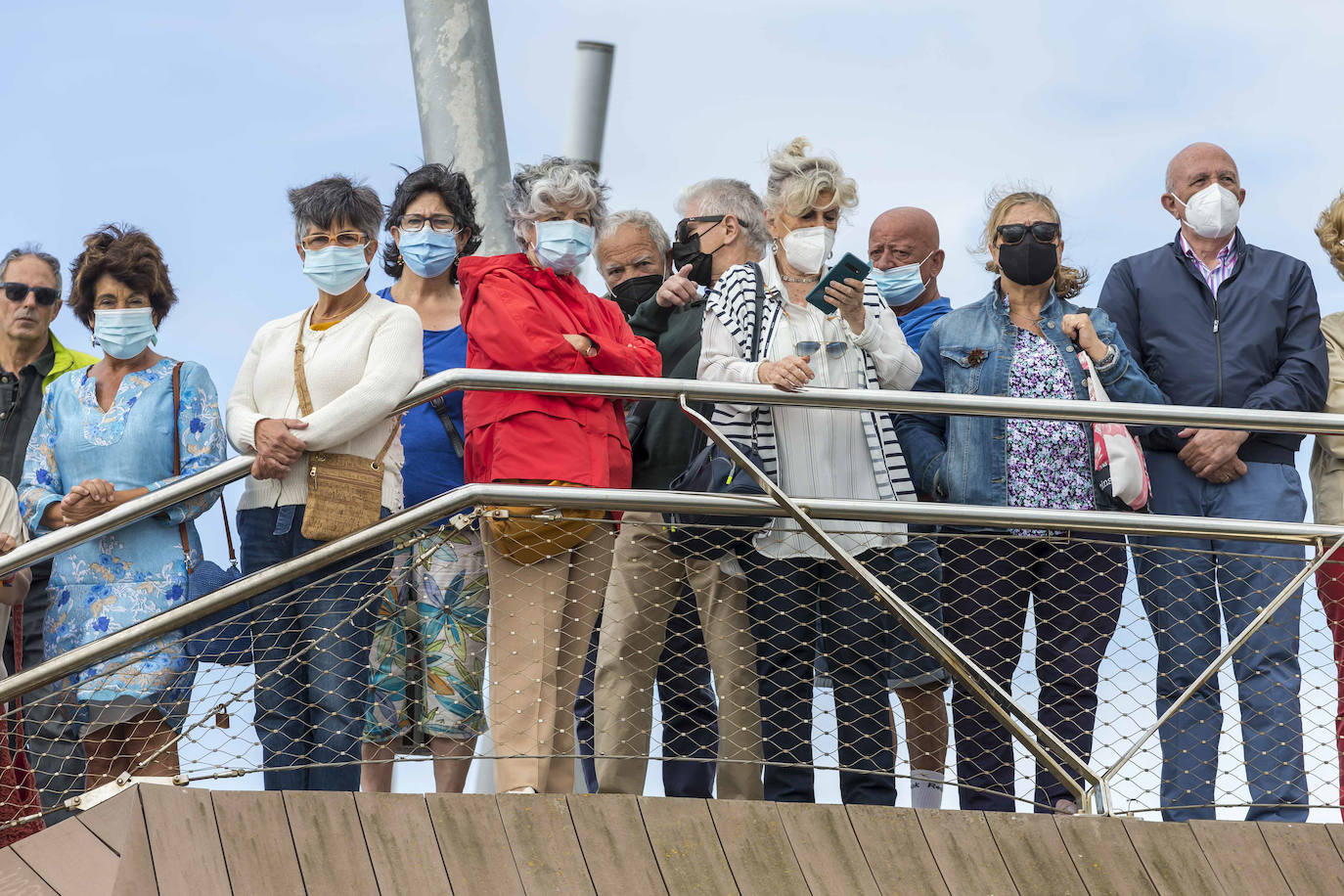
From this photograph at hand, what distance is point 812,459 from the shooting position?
5223 mm

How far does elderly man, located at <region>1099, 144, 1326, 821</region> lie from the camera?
5.07 metres

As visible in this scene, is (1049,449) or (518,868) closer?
(518,868)

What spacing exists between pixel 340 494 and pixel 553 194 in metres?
1.19

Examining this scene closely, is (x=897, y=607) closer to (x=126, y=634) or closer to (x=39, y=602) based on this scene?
(x=126, y=634)

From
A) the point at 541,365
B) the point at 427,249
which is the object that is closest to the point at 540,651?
the point at 541,365

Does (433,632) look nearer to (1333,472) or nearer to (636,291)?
(636,291)

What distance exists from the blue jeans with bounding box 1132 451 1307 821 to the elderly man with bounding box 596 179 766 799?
4.05 ft

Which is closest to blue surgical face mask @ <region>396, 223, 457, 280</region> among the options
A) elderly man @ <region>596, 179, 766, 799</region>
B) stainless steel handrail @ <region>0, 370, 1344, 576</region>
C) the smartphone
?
elderly man @ <region>596, 179, 766, 799</region>

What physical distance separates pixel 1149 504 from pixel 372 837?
2729 millimetres

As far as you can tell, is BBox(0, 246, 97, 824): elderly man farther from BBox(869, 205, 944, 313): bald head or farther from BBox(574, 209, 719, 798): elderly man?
BBox(869, 205, 944, 313): bald head

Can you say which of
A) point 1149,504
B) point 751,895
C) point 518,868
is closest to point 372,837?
point 518,868

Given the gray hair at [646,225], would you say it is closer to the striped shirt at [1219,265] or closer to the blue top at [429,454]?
the blue top at [429,454]

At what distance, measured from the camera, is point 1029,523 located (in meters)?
4.95

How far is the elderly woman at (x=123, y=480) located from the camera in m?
4.96
